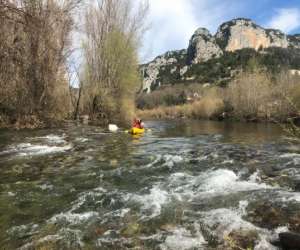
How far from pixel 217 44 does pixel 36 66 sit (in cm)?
13524

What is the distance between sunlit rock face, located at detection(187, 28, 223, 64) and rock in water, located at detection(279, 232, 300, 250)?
14065 cm

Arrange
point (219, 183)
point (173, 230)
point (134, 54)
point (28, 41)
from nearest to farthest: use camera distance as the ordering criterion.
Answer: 1. point (173, 230)
2. point (219, 183)
3. point (28, 41)
4. point (134, 54)

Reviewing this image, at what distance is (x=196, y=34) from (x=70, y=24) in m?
130

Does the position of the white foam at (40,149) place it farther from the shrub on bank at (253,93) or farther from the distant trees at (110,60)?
the shrub on bank at (253,93)

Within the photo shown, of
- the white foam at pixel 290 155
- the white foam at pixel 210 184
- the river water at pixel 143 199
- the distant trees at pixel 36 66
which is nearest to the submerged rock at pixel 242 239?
the river water at pixel 143 199

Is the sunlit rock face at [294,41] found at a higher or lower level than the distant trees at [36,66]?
higher

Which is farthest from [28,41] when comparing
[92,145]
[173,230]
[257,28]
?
[257,28]

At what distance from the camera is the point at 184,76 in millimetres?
138250

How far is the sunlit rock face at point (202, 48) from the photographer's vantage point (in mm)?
144625

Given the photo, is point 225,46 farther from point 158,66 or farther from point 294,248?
point 294,248

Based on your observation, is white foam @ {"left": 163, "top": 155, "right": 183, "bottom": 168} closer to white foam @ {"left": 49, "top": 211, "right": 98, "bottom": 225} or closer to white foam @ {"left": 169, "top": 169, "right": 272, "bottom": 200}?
white foam @ {"left": 169, "top": 169, "right": 272, "bottom": 200}

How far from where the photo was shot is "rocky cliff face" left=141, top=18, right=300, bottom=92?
145 m

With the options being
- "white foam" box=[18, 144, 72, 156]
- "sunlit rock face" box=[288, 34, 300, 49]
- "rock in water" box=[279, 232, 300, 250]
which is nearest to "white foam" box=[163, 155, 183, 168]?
"white foam" box=[18, 144, 72, 156]

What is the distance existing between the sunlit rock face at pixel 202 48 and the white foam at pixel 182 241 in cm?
14037
